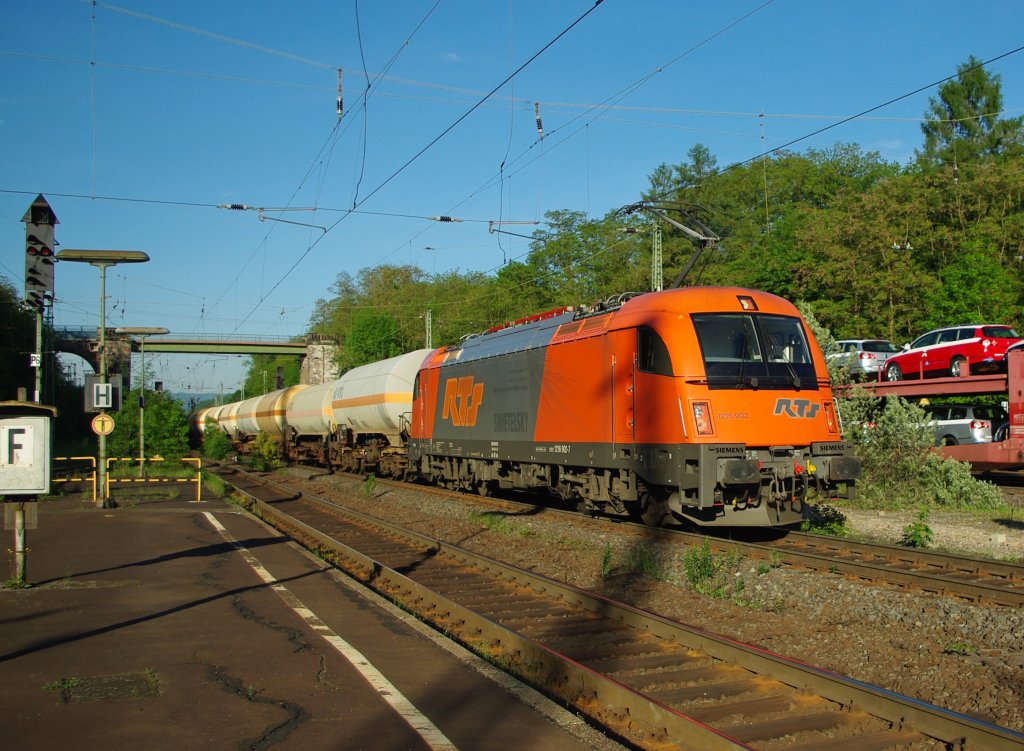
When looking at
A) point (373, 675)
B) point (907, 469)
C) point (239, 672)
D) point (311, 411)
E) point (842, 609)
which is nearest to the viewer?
point (373, 675)

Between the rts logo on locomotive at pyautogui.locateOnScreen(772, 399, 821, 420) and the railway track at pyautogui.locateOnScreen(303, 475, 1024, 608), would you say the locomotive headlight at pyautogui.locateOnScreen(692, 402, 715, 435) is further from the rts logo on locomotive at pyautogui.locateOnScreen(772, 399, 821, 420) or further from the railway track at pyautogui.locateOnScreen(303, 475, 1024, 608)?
the railway track at pyautogui.locateOnScreen(303, 475, 1024, 608)

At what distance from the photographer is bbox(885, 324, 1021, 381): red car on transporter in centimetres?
2441

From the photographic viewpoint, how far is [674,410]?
12023 millimetres

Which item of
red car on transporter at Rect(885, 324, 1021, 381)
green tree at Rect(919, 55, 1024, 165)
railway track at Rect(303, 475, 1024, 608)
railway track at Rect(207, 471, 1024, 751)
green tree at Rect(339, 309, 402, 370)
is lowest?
railway track at Rect(207, 471, 1024, 751)

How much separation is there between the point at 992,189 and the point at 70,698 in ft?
150

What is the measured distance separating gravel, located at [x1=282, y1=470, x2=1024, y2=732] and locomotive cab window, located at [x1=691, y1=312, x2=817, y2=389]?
2.56 metres

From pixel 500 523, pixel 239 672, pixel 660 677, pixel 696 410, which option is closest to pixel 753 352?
pixel 696 410


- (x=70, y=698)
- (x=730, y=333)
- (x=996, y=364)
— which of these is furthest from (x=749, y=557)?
(x=996, y=364)

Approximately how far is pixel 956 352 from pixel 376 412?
1712 centimetres

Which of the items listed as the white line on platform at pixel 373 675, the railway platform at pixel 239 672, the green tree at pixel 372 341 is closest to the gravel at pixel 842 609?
the railway platform at pixel 239 672

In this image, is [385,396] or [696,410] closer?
[696,410]

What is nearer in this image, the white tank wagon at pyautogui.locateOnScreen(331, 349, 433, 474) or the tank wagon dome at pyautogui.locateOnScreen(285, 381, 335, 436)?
the white tank wagon at pyautogui.locateOnScreen(331, 349, 433, 474)

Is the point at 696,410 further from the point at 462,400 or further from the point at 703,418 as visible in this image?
the point at 462,400

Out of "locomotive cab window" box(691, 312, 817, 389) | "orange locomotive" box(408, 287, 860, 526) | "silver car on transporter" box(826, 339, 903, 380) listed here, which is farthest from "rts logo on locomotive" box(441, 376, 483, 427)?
"silver car on transporter" box(826, 339, 903, 380)
